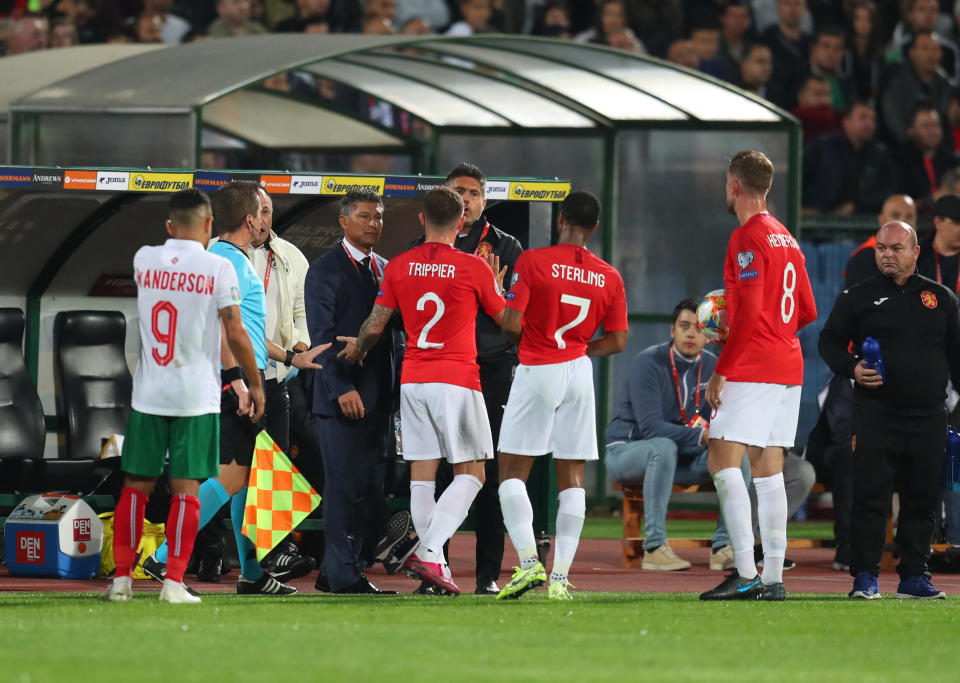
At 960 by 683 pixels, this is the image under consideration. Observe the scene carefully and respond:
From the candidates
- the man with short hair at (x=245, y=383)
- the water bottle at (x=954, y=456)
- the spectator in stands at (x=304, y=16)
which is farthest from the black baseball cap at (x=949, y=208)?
the spectator in stands at (x=304, y=16)

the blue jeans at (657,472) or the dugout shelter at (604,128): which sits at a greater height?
the dugout shelter at (604,128)

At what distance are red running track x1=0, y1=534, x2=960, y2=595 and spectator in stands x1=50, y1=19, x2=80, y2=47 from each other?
915 cm

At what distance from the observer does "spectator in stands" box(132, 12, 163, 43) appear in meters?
20.0

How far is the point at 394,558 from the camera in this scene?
11.9 metres

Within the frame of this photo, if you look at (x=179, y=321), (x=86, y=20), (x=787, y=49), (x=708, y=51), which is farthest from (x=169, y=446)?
(x=86, y=20)

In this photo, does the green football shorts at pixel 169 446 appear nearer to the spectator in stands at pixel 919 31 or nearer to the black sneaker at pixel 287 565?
the black sneaker at pixel 287 565

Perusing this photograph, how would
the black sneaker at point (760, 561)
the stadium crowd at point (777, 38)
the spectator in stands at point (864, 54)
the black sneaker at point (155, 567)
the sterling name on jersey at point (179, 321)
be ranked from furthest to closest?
the spectator in stands at point (864, 54)
the stadium crowd at point (777, 38)
the black sneaker at point (760, 561)
the black sneaker at point (155, 567)
the sterling name on jersey at point (179, 321)

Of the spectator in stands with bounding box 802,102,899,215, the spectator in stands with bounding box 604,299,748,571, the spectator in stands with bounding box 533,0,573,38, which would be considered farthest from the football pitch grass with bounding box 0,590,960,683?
the spectator in stands with bounding box 533,0,573,38

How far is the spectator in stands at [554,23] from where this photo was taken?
2050cm

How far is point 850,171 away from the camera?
61.4ft

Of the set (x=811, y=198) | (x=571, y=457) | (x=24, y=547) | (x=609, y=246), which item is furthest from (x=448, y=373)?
(x=811, y=198)

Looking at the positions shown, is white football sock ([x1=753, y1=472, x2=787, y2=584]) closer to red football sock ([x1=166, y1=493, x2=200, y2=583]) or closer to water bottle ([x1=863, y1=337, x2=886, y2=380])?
water bottle ([x1=863, y1=337, x2=886, y2=380])

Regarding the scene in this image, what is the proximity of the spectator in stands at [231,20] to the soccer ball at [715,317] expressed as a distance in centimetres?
1047

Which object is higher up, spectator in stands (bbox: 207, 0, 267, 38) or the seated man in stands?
spectator in stands (bbox: 207, 0, 267, 38)
